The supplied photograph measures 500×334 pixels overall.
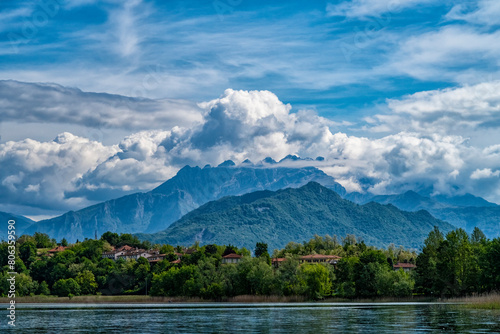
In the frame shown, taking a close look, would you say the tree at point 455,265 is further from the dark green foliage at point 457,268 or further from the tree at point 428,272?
the tree at point 428,272

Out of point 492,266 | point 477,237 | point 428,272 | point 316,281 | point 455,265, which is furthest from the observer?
point 316,281

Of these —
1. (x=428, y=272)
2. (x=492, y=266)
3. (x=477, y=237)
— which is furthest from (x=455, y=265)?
(x=477, y=237)

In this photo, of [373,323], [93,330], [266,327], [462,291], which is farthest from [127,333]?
[462,291]

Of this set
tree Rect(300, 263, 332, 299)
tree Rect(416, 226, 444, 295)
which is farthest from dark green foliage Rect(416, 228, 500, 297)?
tree Rect(300, 263, 332, 299)

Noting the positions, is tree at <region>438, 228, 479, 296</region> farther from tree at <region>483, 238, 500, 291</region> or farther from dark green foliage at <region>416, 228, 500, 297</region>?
tree at <region>483, 238, 500, 291</region>

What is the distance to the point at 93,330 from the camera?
8188 cm

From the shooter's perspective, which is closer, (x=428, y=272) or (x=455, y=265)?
(x=455, y=265)

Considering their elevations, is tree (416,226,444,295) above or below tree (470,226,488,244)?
below

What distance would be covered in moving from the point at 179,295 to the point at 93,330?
115694mm

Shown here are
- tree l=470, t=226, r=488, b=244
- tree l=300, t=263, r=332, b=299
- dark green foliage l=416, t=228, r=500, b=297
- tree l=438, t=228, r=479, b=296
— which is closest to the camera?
dark green foliage l=416, t=228, r=500, b=297

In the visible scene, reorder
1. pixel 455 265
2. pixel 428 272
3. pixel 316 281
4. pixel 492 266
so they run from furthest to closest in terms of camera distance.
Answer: pixel 316 281 → pixel 428 272 → pixel 455 265 → pixel 492 266

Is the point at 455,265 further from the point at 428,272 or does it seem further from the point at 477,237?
the point at 477,237

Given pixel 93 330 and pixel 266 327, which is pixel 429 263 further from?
pixel 93 330

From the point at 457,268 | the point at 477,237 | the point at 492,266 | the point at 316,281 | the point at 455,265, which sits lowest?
the point at 316,281
